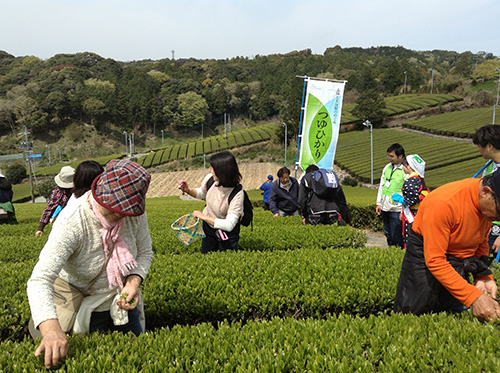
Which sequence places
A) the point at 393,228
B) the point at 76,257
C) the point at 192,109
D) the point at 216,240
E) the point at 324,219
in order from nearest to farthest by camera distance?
the point at 76,257
the point at 216,240
the point at 393,228
the point at 324,219
the point at 192,109

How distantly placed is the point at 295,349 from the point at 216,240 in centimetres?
277

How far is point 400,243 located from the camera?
6.80 metres

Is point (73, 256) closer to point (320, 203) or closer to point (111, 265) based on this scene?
point (111, 265)

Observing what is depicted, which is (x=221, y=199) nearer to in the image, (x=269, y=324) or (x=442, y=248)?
(x=269, y=324)

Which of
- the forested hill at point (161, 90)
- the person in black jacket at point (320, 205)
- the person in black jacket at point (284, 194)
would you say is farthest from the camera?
the forested hill at point (161, 90)

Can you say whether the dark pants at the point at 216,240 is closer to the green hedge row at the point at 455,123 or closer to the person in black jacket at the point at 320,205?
the person in black jacket at the point at 320,205

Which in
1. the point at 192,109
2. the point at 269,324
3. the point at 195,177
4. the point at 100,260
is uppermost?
the point at 192,109

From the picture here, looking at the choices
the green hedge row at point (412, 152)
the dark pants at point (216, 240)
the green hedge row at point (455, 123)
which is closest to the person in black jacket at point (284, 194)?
the dark pants at point (216, 240)

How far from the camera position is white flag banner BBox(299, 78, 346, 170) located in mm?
10586

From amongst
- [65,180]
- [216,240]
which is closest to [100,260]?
[216,240]

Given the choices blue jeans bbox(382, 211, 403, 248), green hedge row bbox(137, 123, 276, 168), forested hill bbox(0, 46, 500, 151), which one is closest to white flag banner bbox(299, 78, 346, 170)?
blue jeans bbox(382, 211, 403, 248)

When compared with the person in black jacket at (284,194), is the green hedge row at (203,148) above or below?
below

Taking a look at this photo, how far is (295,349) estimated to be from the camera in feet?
7.72

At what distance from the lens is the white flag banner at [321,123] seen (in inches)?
417
